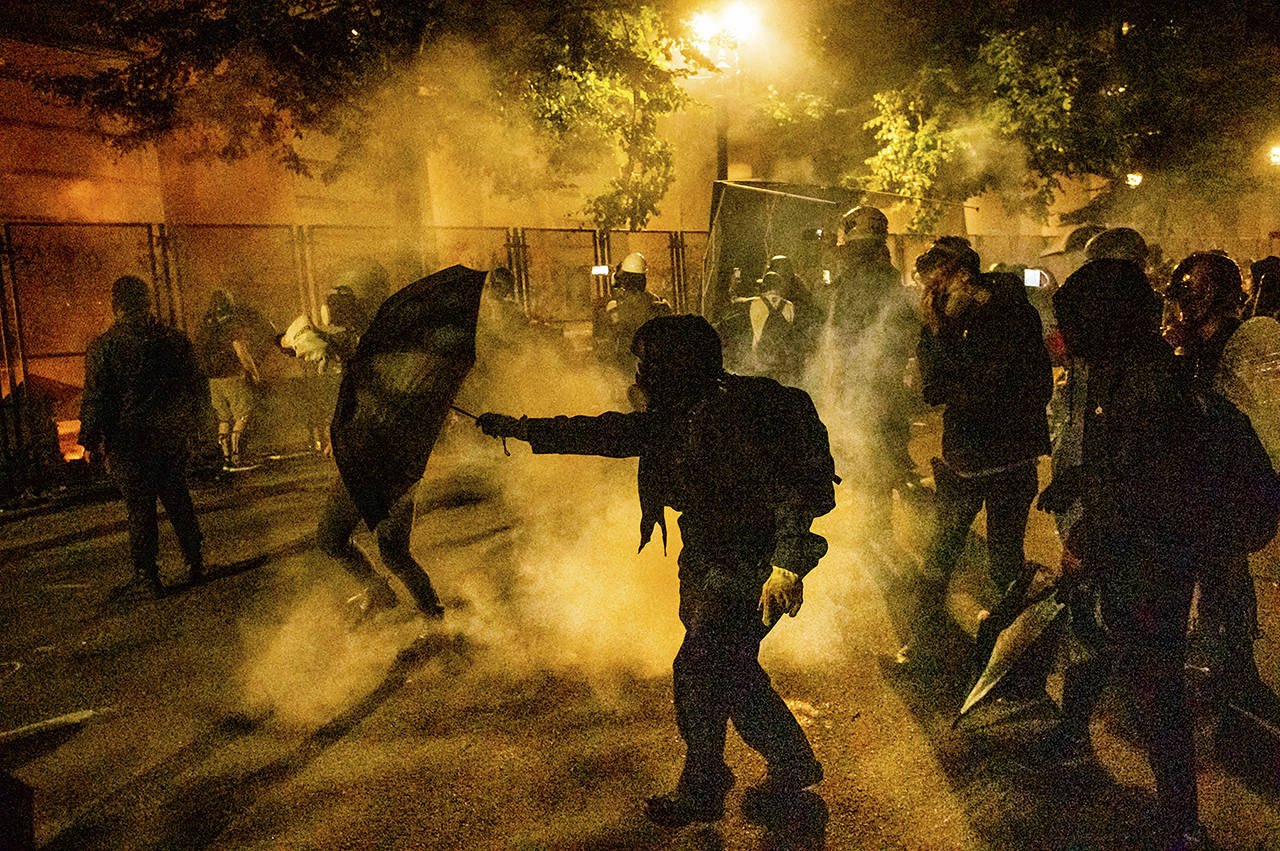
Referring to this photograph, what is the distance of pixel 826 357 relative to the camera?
619cm

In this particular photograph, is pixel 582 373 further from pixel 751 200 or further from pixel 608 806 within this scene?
pixel 608 806

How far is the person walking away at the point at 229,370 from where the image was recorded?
390 inches

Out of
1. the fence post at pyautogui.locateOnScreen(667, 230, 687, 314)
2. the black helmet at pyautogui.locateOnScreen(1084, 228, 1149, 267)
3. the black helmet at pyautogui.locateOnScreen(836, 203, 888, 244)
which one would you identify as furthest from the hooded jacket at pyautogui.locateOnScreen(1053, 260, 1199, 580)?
the fence post at pyautogui.locateOnScreen(667, 230, 687, 314)

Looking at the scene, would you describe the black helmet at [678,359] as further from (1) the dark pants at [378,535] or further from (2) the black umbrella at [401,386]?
(1) the dark pants at [378,535]

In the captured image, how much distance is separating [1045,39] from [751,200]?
29.5 ft

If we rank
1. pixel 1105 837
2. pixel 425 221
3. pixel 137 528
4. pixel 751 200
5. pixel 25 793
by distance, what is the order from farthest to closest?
pixel 425 221, pixel 751 200, pixel 137 528, pixel 1105 837, pixel 25 793

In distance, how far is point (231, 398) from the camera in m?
10.1

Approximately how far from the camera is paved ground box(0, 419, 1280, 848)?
10.5 feet

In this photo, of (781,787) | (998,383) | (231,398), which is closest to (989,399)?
(998,383)

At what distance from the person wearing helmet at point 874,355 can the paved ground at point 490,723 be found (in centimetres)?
45

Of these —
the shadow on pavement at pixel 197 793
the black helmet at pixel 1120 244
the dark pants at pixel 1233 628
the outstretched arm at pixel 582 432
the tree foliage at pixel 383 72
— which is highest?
the tree foliage at pixel 383 72

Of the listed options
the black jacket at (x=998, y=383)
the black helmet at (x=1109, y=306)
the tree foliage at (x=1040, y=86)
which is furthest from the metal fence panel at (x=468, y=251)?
the black helmet at (x=1109, y=306)

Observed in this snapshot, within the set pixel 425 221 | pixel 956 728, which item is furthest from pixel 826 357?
pixel 425 221

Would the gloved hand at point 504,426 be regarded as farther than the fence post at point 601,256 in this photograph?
No
